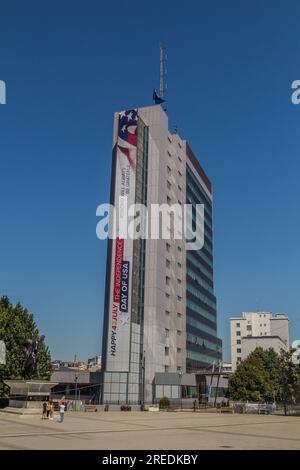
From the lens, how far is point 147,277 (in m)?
77.5

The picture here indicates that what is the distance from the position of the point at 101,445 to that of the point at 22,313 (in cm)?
3839

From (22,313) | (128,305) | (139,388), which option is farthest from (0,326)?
(139,388)

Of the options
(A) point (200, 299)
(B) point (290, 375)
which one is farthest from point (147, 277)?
(A) point (200, 299)

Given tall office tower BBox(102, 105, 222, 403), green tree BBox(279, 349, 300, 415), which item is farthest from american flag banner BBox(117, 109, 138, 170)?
green tree BBox(279, 349, 300, 415)

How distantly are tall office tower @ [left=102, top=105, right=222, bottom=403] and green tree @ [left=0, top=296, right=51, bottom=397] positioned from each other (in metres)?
12.9

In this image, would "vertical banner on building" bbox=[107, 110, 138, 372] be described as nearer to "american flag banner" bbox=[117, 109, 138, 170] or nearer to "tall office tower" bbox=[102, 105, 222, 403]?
"american flag banner" bbox=[117, 109, 138, 170]

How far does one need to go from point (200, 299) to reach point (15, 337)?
61.1m

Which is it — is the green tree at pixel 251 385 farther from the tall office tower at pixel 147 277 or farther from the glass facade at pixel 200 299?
the glass facade at pixel 200 299

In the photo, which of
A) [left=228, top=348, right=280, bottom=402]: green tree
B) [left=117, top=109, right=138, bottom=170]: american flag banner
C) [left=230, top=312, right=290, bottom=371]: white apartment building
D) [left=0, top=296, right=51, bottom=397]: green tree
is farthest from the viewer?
[left=230, top=312, right=290, bottom=371]: white apartment building

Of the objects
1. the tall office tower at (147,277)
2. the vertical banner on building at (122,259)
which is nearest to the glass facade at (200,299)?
the tall office tower at (147,277)

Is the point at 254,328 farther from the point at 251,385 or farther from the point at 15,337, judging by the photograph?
the point at 15,337

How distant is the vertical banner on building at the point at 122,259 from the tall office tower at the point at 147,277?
14 centimetres

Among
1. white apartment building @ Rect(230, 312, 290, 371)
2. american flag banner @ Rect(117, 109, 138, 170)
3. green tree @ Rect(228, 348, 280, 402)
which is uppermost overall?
american flag banner @ Rect(117, 109, 138, 170)

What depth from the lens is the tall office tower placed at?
70875 mm
